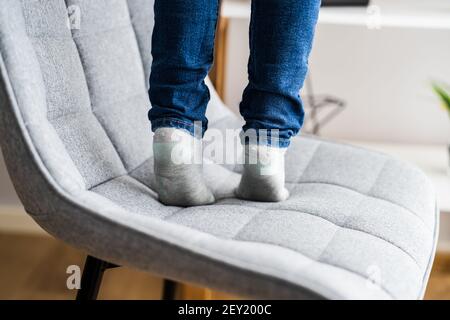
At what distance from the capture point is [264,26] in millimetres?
765

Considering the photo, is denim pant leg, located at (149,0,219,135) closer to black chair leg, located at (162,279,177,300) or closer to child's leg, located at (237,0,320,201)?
child's leg, located at (237,0,320,201)

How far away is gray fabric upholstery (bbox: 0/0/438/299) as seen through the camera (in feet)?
2.14

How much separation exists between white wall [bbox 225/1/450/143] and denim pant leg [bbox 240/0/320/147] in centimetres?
81

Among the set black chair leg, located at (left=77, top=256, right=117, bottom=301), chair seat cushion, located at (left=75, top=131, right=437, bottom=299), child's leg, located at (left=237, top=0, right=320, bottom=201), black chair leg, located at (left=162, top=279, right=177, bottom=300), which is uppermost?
child's leg, located at (left=237, top=0, right=320, bottom=201)

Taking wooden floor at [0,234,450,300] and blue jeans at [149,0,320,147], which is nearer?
blue jeans at [149,0,320,147]

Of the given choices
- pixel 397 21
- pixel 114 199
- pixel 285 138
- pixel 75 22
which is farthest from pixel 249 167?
pixel 397 21

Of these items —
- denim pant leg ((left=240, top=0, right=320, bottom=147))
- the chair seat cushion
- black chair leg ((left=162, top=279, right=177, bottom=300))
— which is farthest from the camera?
black chair leg ((left=162, top=279, right=177, bottom=300))

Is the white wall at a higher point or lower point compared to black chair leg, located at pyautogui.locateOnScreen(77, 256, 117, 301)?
higher

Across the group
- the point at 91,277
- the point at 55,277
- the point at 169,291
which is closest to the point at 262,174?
the point at 91,277

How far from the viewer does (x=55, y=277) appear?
1391mm

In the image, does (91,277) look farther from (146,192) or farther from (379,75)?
(379,75)

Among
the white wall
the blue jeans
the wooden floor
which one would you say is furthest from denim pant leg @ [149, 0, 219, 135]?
the white wall
